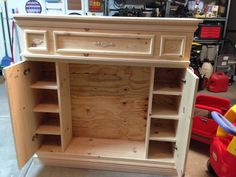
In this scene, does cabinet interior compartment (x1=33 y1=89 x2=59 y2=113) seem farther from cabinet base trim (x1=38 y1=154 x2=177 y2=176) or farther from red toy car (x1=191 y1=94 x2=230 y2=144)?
red toy car (x1=191 y1=94 x2=230 y2=144)

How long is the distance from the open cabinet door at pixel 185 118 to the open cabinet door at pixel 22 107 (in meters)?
1.05

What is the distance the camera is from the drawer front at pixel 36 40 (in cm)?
139

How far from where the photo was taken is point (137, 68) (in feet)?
5.44

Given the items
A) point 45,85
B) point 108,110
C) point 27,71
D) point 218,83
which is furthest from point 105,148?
point 218,83

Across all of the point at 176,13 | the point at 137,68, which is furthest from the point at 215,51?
the point at 137,68

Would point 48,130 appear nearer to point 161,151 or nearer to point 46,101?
point 46,101

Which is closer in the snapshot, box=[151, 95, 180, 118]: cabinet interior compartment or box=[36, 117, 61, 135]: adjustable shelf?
box=[151, 95, 180, 118]: cabinet interior compartment

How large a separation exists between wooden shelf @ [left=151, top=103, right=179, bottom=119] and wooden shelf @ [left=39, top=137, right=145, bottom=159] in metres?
0.36

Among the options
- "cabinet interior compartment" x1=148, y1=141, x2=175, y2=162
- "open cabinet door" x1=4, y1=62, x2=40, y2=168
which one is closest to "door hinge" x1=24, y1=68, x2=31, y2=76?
"open cabinet door" x1=4, y1=62, x2=40, y2=168

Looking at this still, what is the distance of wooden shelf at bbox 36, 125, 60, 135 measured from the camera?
167cm

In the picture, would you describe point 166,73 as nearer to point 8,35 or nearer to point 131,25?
point 131,25

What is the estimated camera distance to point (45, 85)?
1.57 m

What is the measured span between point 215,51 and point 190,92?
268cm

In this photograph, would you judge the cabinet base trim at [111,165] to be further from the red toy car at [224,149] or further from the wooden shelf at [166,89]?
the wooden shelf at [166,89]
